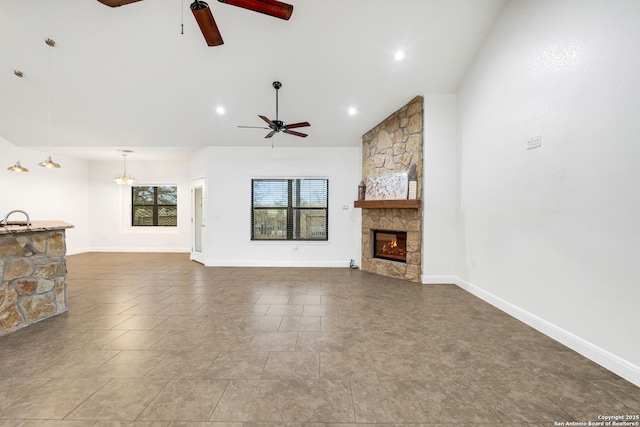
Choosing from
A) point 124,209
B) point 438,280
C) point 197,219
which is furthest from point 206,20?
point 124,209

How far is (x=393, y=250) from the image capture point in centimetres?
524

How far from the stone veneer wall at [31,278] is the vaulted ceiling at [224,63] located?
2627 mm

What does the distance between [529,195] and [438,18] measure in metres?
2.45

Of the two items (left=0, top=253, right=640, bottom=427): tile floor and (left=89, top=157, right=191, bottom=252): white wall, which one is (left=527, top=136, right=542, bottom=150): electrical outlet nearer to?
(left=0, top=253, right=640, bottom=427): tile floor

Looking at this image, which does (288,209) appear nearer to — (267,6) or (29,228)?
(29,228)

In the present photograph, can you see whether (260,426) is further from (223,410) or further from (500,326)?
(500,326)

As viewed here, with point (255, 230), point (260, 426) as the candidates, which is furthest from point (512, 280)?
point (255, 230)

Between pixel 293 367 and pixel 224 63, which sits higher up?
pixel 224 63

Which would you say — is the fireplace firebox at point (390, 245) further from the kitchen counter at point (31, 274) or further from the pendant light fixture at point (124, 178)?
the pendant light fixture at point (124, 178)

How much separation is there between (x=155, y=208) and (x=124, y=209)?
88cm

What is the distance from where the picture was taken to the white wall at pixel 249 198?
5941mm

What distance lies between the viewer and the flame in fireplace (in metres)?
5.13

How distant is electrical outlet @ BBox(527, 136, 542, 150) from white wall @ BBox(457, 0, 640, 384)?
44 millimetres

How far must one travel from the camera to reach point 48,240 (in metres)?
3.04
